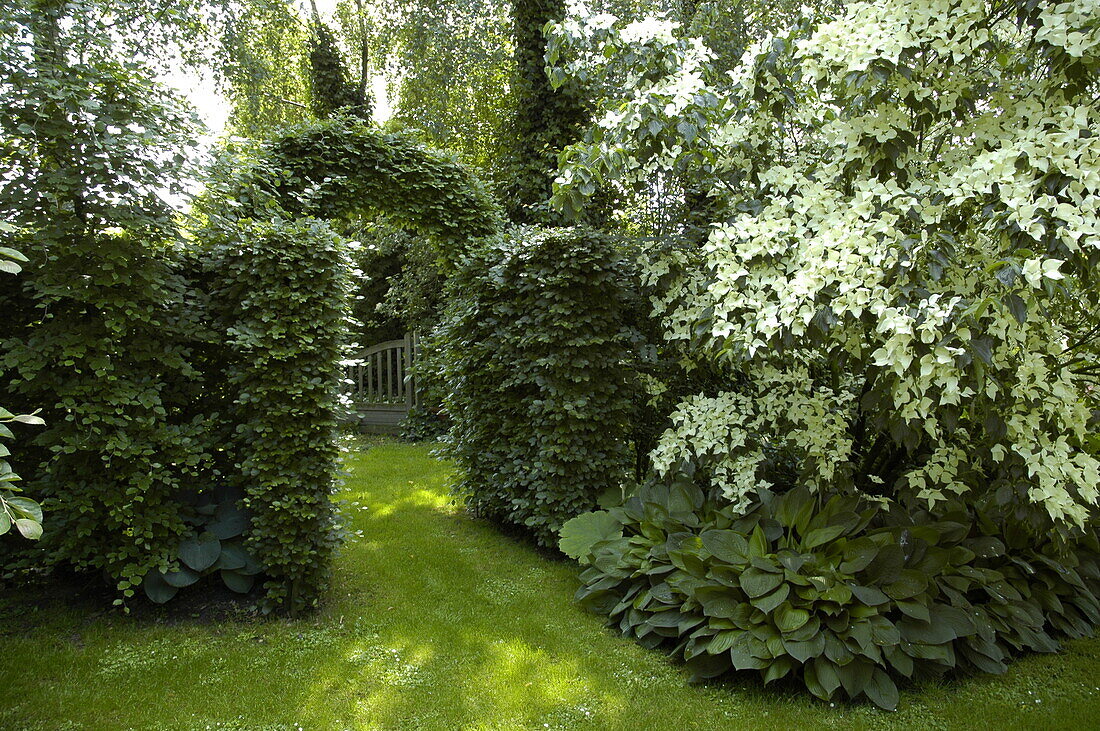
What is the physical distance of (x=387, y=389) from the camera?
10.6 m

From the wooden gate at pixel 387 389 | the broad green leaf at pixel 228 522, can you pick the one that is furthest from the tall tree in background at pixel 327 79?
the broad green leaf at pixel 228 522

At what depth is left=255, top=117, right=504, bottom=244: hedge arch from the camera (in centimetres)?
493

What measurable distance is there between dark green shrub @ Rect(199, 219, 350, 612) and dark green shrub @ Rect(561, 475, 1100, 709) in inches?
61.1

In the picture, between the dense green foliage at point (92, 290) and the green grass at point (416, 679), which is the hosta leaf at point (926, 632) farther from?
the dense green foliage at point (92, 290)

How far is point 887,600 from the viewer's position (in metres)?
2.77

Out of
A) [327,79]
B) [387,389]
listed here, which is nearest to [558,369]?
[387,389]

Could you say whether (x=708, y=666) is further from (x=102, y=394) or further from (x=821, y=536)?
(x=102, y=394)

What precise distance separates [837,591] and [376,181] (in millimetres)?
4411

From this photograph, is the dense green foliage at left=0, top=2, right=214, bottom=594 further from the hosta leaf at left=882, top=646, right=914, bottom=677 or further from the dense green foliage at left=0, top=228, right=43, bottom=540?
the hosta leaf at left=882, top=646, right=914, bottom=677

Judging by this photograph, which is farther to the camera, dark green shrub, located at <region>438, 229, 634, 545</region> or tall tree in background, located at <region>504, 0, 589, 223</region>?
tall tree in background, located at <region>504, 0, 589, 223</region>

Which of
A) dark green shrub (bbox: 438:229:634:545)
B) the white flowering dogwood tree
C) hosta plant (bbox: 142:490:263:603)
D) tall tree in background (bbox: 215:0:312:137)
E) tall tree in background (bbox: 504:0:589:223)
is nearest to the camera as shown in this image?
the white flowering dogwood tree

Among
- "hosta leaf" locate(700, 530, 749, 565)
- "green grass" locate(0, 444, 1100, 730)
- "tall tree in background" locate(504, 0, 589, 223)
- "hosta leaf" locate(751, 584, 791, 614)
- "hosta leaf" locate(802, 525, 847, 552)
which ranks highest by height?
"tall tree in background" locate(504, 0, 589, 223)

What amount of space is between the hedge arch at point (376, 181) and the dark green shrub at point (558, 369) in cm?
117

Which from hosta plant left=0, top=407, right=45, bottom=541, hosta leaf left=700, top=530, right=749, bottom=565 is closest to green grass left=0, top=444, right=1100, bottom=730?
hosta leaf left=700, top=530, right=749, bottom=565
